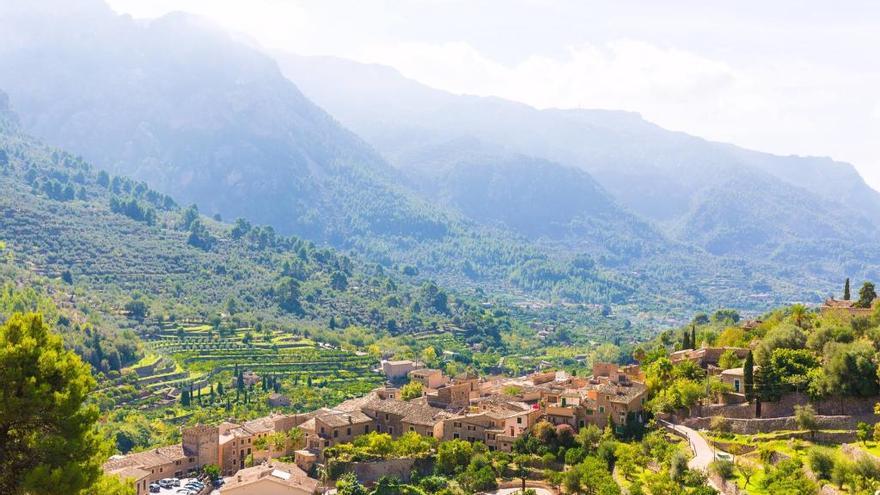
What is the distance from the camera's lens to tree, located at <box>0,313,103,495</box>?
67.3ft

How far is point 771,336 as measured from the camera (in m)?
48.9

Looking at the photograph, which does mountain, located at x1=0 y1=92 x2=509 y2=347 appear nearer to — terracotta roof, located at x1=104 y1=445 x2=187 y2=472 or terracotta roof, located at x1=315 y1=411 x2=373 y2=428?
terracotta roof, located at x1=104 y1=445 x2=187 y2=472

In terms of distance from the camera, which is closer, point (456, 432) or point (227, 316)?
point (456, 432)

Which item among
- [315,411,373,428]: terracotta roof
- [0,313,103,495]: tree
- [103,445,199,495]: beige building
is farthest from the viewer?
[315,411,373,428]: terracotta roof

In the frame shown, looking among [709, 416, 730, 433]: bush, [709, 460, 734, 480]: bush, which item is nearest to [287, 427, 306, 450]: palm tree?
[709, 416, 730, 433]: bush

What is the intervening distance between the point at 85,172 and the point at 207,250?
168ft

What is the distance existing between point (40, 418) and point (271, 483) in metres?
25.3

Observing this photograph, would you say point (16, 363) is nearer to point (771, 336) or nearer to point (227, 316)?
point (771, 336)

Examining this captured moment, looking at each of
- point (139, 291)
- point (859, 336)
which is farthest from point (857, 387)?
point (139, 291)

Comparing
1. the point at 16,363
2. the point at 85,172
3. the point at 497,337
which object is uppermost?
the point at 85,172

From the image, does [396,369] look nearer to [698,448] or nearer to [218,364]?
[218,364]

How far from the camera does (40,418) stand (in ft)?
69.0

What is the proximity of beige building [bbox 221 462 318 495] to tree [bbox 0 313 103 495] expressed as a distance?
79.3ft

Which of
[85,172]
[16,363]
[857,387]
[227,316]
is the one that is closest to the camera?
[16,363]
